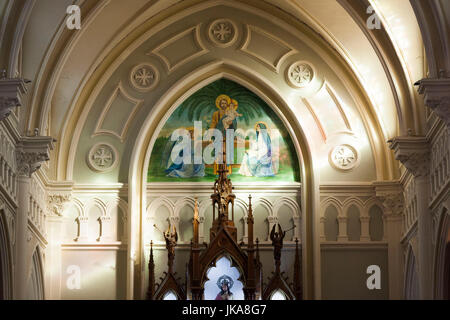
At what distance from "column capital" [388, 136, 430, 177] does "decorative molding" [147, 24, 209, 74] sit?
6620 millimetres

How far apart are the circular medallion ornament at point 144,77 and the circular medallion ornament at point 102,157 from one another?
1.69 m

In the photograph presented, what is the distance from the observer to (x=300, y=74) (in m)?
24.0

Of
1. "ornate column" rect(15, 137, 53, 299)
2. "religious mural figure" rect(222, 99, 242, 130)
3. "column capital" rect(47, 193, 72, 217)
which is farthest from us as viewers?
"religious mural figure" rect(222, 99, 242, 130)

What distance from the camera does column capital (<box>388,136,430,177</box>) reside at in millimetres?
19469

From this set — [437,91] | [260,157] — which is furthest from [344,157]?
[437,91]

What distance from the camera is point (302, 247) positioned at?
23062mm

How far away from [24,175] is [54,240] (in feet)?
11.3

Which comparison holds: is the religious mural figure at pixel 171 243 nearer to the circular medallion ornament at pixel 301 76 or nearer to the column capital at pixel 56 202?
the column capital at pixel 56 202

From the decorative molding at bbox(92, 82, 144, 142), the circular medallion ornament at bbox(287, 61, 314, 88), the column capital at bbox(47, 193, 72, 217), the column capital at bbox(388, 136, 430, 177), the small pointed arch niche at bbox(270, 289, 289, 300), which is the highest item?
the circular medallion ornament at bbox(287, 61, 314, 88)

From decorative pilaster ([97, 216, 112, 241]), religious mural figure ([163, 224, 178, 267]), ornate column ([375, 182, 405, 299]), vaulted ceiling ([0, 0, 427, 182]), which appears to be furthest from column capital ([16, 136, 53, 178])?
ornate column ([375, 182, 405, 299])

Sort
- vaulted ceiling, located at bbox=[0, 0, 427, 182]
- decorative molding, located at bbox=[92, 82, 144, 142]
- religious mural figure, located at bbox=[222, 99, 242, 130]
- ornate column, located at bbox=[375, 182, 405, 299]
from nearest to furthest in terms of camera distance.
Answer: ornate column, located at bbox=[375, 182, 405, 299]
vaulted ceiling, located at bbox=[0, 0, 427, 182]
decorative molding, located at bbox=[92, 82, 144, 142]
religious mural figure, located at bbox=[222, 99, 242, 130]

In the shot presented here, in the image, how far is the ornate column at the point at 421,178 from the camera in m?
19.1

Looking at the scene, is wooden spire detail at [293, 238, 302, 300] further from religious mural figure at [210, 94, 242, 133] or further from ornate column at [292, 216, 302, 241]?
religious mural figure at [210, 94, 242, 133]
